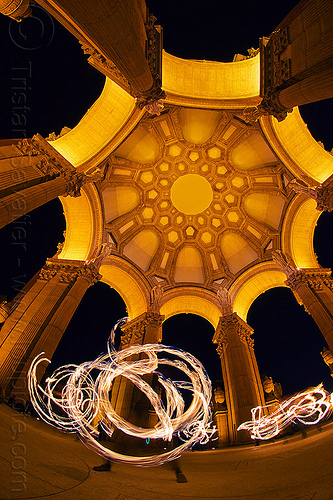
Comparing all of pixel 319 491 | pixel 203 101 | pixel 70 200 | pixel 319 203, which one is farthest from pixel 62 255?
pixel 319 491

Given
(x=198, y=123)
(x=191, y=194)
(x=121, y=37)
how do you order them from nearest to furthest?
1. (x=121, y=37)
2. (x=198, y=123)
3. (x=191, y=194)

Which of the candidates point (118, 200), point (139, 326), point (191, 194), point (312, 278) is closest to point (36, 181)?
point (139, 326)

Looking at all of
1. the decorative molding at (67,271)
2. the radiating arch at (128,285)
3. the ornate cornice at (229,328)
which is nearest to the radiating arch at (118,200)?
the radiating arch at (128,285)

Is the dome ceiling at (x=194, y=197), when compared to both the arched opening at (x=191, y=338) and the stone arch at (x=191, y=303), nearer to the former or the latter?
the stone arch at (x=191, y=303)

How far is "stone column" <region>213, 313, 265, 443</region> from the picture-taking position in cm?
1325

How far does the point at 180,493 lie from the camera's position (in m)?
3.91

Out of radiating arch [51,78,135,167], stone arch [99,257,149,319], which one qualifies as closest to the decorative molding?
stone arch [99,257,149,319]

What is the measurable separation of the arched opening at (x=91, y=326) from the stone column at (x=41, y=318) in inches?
473

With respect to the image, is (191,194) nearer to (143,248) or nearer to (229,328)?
(143,248)

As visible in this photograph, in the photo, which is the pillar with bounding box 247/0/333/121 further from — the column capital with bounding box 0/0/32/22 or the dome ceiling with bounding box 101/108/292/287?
the dome ceiling with bounding box 101/108/292/287

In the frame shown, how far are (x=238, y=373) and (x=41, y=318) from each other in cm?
1017

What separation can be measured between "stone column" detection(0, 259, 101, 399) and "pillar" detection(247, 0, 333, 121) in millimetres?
11233

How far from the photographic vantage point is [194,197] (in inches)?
981

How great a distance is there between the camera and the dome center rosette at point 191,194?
24375 millimetres
